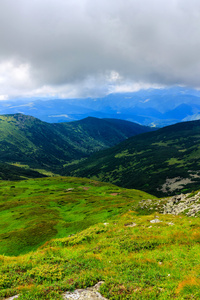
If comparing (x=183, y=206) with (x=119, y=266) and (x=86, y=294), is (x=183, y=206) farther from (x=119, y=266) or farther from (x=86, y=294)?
(x=86, y=294)

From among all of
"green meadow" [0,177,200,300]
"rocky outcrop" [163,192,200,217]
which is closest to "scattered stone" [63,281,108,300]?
"green meadow" [0,177,200,300]

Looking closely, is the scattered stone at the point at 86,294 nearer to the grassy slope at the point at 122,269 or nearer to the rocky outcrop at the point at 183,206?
the grassy slope at the point at 122,269

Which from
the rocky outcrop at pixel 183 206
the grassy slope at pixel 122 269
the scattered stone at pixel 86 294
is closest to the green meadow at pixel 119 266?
the grassy slope at pixel 122 269

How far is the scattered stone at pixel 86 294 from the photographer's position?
10.9 metres

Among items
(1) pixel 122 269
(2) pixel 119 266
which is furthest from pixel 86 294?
(2) pixel 119 266

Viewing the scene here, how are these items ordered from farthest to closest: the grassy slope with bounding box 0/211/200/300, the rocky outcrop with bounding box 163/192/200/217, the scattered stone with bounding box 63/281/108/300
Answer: the rocky outcrop with bounding box 163/192/200/217, the grassy slope with bounding box 0/211/200/300, the scattered stone with bounding box 63/281/108/300

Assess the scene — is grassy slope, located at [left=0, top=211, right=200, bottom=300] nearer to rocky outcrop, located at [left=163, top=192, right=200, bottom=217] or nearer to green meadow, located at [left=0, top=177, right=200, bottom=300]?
green meadow, located at [left=0, top=177, right=200, bottom=300]

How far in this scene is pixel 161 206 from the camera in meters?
39.7

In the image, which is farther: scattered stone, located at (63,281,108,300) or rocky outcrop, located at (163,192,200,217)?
rocky outcrop, located at (163,192,200,217)

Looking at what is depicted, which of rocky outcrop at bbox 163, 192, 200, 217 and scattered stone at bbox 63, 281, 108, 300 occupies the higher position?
scattered stone at bbox 63, 281, 108, 300

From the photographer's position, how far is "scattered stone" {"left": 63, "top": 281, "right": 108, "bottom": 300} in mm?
10914

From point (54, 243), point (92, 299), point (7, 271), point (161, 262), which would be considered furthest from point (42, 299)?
point (54, 243)

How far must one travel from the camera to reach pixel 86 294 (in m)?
11.3

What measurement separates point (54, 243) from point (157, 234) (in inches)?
555
